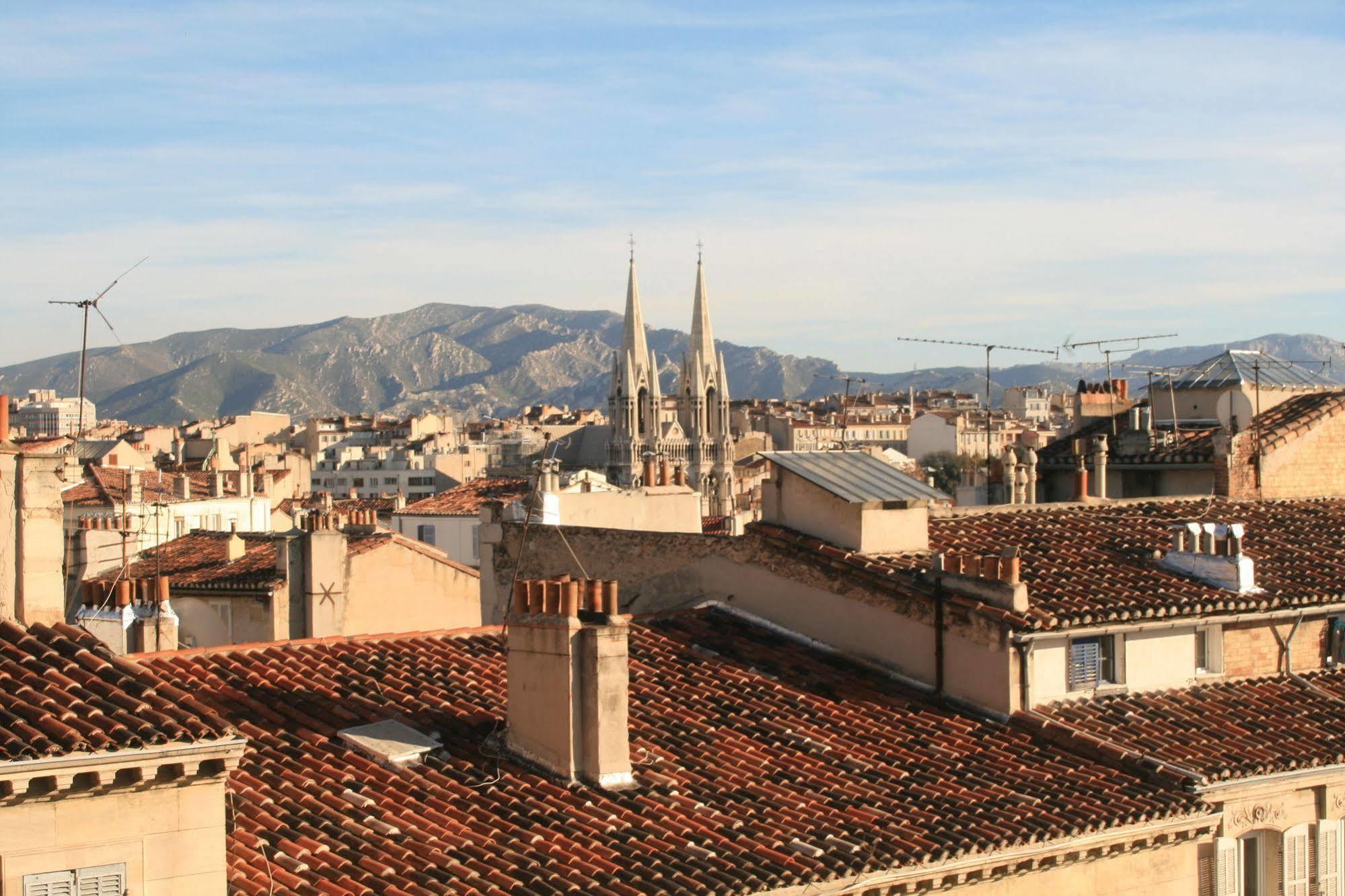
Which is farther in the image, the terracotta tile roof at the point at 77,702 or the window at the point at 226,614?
the window at the point at 226,614

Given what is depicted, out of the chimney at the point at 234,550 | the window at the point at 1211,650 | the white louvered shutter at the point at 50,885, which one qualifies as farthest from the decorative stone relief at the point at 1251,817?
the chimney at the point at 234,550

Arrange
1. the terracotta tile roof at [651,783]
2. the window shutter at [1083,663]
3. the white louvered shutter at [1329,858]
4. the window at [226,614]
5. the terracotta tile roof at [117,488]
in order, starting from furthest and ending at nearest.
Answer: the terracotta tile roof at [117,488] → the window at [226,614] → the window shutter at [1083,663] → the white louvered shutter at [1329,858] → the terracotta tile roof at [651,783]

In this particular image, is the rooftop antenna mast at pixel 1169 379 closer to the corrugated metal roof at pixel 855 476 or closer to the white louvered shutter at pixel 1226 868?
the corrugated metal roof at pixel 855 476

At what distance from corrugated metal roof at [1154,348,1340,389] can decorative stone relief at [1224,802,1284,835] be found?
15291mm

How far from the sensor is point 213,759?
30.8ft

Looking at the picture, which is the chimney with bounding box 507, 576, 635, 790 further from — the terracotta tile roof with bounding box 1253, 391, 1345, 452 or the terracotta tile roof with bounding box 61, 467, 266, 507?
the terracotta tile roof with bounding box 61, 467, 266, 507

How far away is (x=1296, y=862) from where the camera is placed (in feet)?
51.5

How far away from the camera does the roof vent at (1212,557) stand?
18516mm

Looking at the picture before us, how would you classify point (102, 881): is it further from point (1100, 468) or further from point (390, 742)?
point (1100, 468)

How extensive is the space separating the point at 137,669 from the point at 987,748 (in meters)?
7.97

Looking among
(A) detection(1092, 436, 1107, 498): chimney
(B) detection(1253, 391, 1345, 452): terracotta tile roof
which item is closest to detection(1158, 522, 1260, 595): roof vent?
(A) detection(1092, 436, 1107, 498): chimney

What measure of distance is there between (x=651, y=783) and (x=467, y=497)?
38.0m

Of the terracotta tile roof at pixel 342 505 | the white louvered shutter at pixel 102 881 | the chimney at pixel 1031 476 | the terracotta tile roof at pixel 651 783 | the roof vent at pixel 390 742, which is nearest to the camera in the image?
the white louvered shutter at pixel 102 881

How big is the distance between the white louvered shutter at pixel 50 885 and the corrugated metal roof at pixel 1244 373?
2448cm
